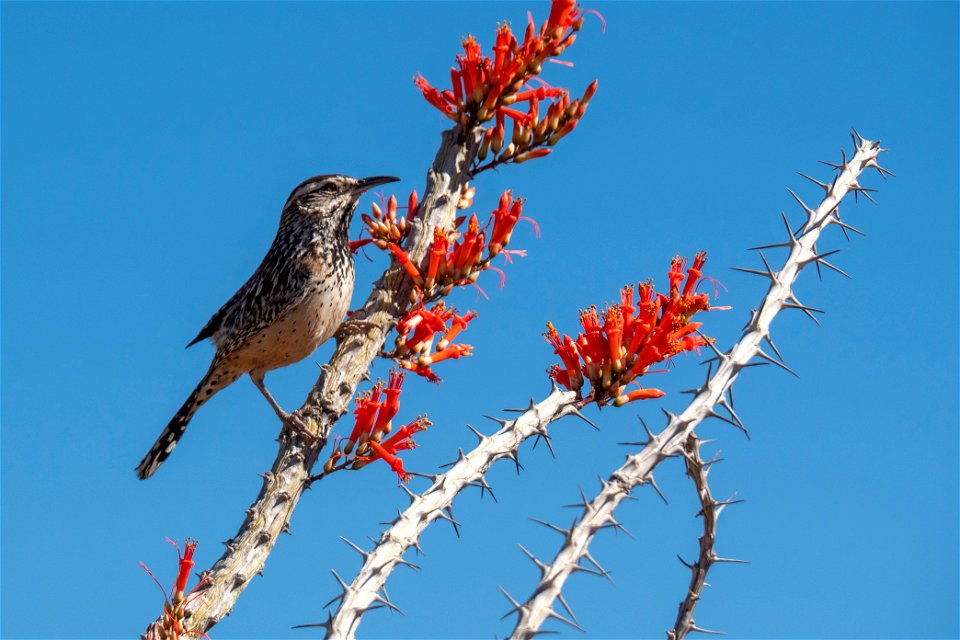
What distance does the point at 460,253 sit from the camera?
429 centimetres

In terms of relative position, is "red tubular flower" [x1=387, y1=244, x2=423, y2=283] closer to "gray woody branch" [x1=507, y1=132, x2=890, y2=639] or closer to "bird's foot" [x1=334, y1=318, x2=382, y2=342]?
"bird's foot" [x1=334, y1=318, x2=382, y2=342]

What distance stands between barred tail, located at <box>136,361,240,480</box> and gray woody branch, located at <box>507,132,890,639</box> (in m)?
3.45

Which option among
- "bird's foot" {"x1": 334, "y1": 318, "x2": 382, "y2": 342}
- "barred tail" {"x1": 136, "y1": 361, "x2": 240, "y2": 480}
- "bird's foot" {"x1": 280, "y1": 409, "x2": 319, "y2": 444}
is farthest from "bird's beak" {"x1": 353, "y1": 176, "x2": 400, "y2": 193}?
"bird's foot" {"x1": 280, "y1": 409, "x2": 319, "y2": 444}

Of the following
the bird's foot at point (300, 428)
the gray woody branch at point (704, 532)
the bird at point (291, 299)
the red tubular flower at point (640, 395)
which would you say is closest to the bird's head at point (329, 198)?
the bird at point (291, 299)

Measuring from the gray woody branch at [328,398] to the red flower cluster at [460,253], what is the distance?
0.09 meters

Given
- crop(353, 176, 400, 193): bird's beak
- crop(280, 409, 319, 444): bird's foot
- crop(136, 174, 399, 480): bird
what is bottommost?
crop(280, 409, 319, 444): bird's foot

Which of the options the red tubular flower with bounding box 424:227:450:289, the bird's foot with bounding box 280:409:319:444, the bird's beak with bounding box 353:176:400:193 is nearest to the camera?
the bird's foot with bounding box 280:409:319:444

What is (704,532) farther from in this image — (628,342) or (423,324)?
(423,324)

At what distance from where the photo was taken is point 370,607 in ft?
9.51

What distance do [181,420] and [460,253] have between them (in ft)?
7.75

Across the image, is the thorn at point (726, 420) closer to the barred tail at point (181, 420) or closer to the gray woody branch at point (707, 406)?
the gray woody branch at point (707, 406)

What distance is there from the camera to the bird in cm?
544

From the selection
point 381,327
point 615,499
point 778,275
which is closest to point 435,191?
point 381,327

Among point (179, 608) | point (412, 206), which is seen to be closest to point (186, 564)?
point (179, 608)
